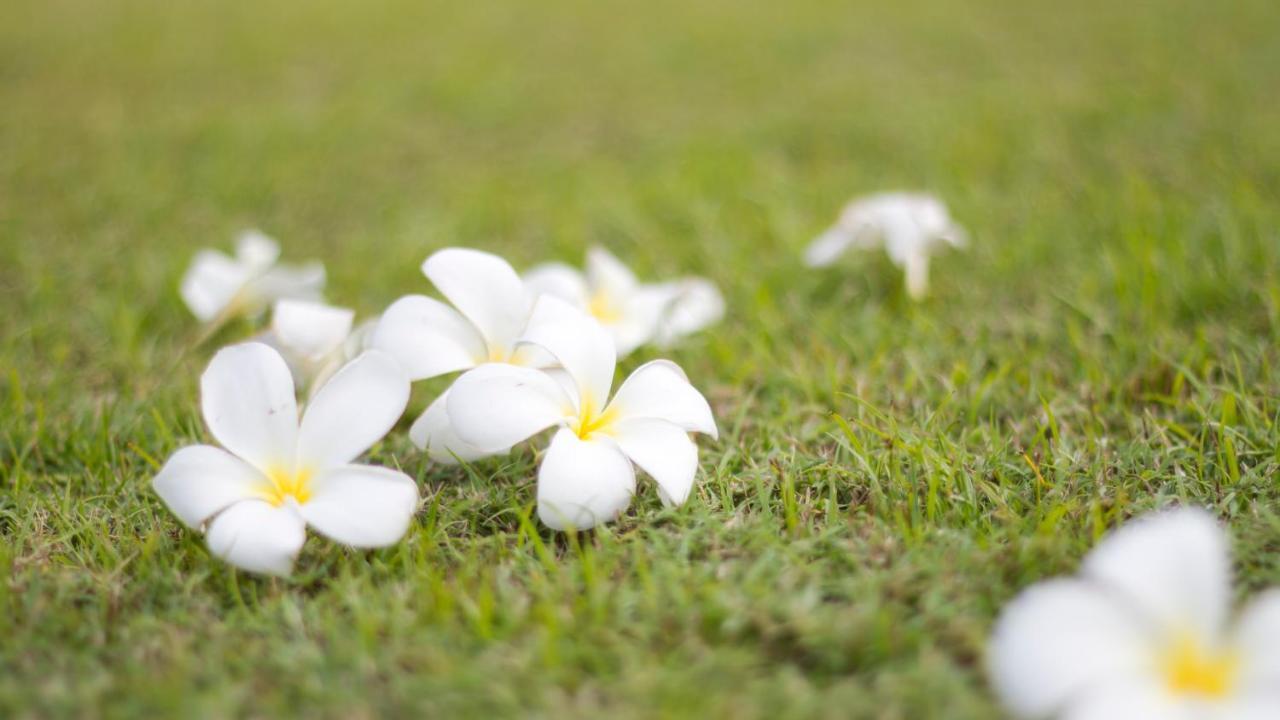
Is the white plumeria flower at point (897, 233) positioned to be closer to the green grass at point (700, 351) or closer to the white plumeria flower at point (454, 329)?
the green grass at point (700, 351)

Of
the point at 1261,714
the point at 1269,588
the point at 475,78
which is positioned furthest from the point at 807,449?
the point at 475,78

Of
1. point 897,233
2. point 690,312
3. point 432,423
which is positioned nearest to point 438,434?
point 432,423

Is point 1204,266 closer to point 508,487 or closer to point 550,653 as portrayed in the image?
point 508,487

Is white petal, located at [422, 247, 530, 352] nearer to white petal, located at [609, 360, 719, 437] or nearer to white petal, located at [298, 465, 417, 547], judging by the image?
white petal, located at [609, 360, 719, 437]

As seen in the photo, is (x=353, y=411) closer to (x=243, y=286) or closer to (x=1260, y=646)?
(x=243, y=286)

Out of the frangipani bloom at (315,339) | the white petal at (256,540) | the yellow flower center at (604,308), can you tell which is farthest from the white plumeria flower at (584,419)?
the yellow flower center at (604,308)

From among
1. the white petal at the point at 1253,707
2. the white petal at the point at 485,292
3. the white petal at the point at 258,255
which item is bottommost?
the white petal at the point at 1253,707
